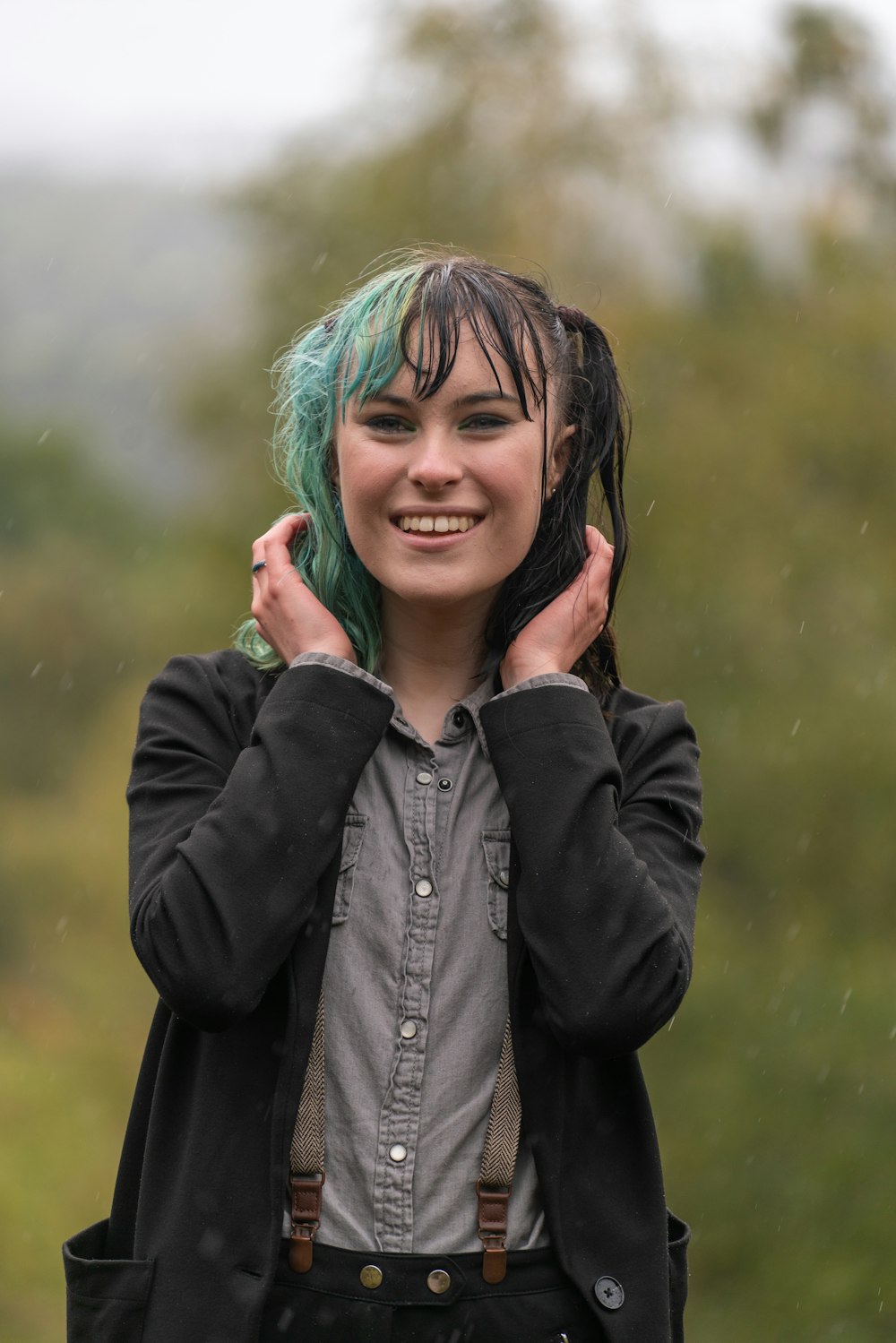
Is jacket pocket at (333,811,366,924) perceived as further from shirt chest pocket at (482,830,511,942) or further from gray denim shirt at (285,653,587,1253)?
shirt chest pocket at (482,830,511,942)

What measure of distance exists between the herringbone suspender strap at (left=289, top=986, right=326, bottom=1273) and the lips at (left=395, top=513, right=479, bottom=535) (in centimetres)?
69

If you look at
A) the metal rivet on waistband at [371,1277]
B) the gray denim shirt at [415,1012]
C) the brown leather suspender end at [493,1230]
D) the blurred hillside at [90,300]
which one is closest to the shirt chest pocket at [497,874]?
the gray denim shirt at [415,1012]

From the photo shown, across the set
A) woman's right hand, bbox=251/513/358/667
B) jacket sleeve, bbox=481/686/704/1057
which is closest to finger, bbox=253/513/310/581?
woman's right hand, bbox=251/513/358/667

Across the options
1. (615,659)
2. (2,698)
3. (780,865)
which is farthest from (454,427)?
(2,698)

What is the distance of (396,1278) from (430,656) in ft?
A: 2.75

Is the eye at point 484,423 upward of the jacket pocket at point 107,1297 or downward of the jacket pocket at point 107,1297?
upward

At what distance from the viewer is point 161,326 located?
11828 millimetres

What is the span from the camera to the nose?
85.3 inches

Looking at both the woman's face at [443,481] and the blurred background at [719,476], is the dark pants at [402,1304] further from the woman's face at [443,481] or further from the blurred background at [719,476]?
the blurred background at [719,476]

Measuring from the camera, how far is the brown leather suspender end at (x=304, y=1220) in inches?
78.1

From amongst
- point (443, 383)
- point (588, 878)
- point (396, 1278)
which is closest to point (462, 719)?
point (588, 878)

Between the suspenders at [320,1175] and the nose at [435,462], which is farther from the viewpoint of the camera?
the nose at [435,462]

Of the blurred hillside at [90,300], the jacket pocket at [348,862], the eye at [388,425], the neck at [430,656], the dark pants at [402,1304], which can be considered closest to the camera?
the dark pants at [402,1304]

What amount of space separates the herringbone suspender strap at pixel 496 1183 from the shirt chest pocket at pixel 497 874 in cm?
22
